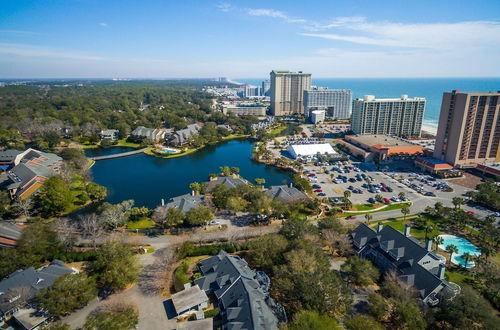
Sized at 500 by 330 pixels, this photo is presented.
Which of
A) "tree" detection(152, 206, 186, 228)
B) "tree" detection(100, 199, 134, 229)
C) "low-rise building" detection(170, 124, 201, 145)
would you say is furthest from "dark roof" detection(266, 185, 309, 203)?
"low-rise building" detection(170, 124, 201, 145)

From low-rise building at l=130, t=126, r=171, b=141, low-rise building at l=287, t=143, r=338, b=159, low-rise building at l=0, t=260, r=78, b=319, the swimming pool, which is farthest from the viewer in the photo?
low-rise building at l=130, t=126, r=171, b=141

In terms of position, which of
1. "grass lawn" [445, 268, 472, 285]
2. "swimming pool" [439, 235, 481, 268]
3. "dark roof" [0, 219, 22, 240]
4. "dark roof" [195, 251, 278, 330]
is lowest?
"swimming pool" [439, 235, 481, 268]

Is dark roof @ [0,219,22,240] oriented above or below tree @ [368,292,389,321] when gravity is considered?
above

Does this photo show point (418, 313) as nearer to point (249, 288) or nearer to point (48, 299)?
point (249, 288)

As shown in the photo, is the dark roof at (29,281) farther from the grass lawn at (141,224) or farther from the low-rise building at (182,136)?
the low-rise building at (182,136)

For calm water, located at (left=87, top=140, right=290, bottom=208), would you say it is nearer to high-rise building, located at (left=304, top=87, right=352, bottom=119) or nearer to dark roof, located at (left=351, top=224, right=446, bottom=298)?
dark roof, located at (left=351, top=224, right=446, bottom=298)

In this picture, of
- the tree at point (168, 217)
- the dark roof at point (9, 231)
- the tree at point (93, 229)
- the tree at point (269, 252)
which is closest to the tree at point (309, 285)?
the tree at point (269, 252)

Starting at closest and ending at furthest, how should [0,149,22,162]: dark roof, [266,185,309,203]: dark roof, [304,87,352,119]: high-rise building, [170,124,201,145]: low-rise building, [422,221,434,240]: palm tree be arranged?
1. [422,221,434,240]: palm tree
2. [266,185,309,203]: dark roof
3. [0,149,22,162]: dark roof
4. [170,124,201,145]: low-rise building
5. [304,87,352,119]: high-rise building
